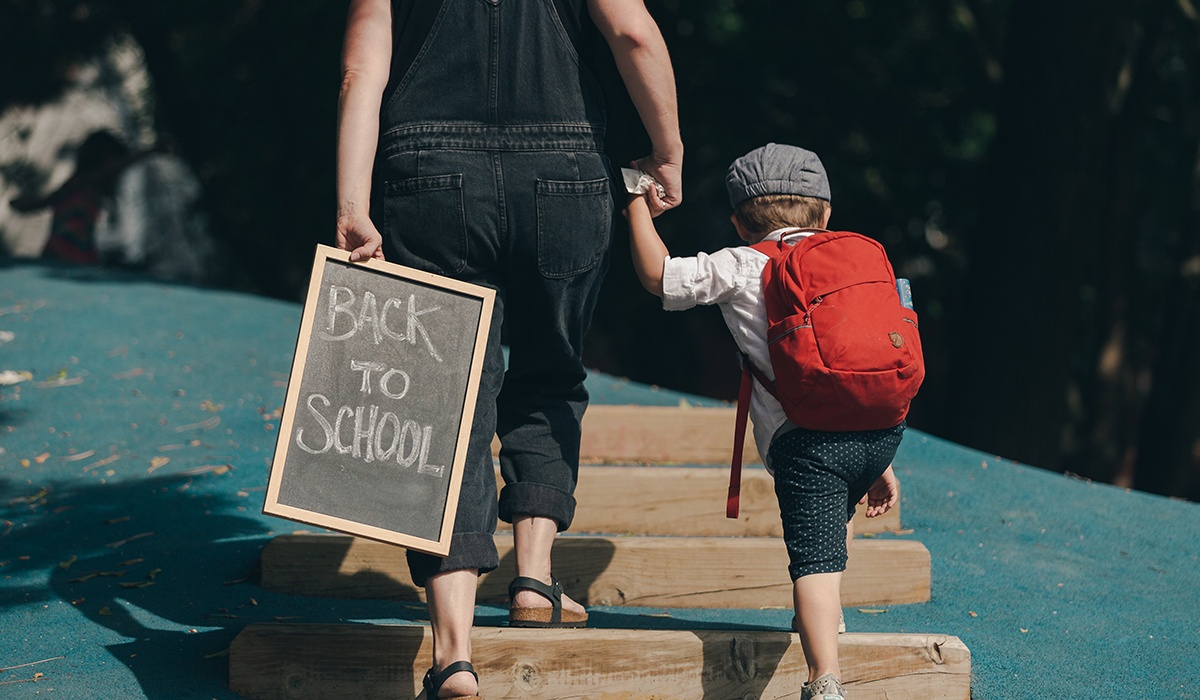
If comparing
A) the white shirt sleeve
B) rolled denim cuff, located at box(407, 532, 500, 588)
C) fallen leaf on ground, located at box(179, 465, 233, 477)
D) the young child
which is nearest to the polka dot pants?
the young child

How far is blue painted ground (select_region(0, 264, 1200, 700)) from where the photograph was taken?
3320mm

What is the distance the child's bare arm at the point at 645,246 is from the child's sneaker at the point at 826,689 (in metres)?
1.00

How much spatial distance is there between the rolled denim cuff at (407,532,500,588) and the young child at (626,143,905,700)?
729 millimetres

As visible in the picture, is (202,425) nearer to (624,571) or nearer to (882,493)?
(624,571)

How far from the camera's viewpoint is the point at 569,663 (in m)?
2.97

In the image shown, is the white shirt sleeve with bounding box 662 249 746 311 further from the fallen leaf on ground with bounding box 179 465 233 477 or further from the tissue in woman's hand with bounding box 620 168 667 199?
the fallen leaf on ground with bounding box 179 465 233 477

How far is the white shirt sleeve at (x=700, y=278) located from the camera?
2988 millimetres

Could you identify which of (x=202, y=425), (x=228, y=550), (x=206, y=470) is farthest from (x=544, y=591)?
(x=202, y=425)

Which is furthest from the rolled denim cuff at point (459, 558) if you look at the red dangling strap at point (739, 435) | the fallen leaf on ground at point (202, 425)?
the fallen leaf on ground at point (202, 425)

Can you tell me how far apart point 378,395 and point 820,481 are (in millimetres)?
1099

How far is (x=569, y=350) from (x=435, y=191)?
55 cm

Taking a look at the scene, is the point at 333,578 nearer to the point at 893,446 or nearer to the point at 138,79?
the point at 893,446

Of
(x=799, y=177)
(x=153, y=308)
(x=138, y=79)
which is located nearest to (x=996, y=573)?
(x=799, y=177)

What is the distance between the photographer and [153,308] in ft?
25.9
